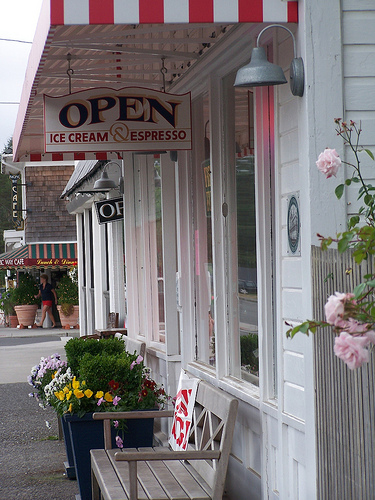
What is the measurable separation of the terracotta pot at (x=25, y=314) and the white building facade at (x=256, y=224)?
1613cm

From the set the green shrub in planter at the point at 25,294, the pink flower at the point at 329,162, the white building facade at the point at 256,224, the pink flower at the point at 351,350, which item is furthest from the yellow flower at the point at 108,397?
the green shrub in planter at the point at 25,294

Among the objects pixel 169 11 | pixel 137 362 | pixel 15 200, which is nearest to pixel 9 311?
pixel 15 200

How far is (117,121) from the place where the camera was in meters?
5.63

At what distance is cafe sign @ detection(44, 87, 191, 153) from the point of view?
5453mm

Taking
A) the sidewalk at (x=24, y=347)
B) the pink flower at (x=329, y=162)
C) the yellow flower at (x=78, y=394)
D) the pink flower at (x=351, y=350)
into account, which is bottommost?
the sidewalk at (x=24, y=347)

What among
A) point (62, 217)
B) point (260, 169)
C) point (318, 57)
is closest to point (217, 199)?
point (260, 169)

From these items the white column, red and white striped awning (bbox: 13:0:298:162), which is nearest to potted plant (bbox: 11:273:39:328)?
the white column

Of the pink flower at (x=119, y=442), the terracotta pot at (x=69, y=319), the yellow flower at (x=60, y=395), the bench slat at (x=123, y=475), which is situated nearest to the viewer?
the bench slat at (x=123, y=475)

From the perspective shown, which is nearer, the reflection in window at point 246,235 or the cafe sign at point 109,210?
the reflection in window at point 246,235

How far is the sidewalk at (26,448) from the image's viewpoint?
6.30 meters

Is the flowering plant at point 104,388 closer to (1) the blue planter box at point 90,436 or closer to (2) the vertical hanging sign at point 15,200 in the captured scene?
(1) the blue planter box at point 90,436

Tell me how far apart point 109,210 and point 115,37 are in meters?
5.42

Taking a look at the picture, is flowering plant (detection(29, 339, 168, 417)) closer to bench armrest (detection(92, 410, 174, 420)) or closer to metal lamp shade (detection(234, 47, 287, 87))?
bench armrest (detection(92, 410, 174, 420))

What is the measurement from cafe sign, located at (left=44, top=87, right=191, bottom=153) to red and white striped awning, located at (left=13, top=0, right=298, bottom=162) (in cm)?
30
